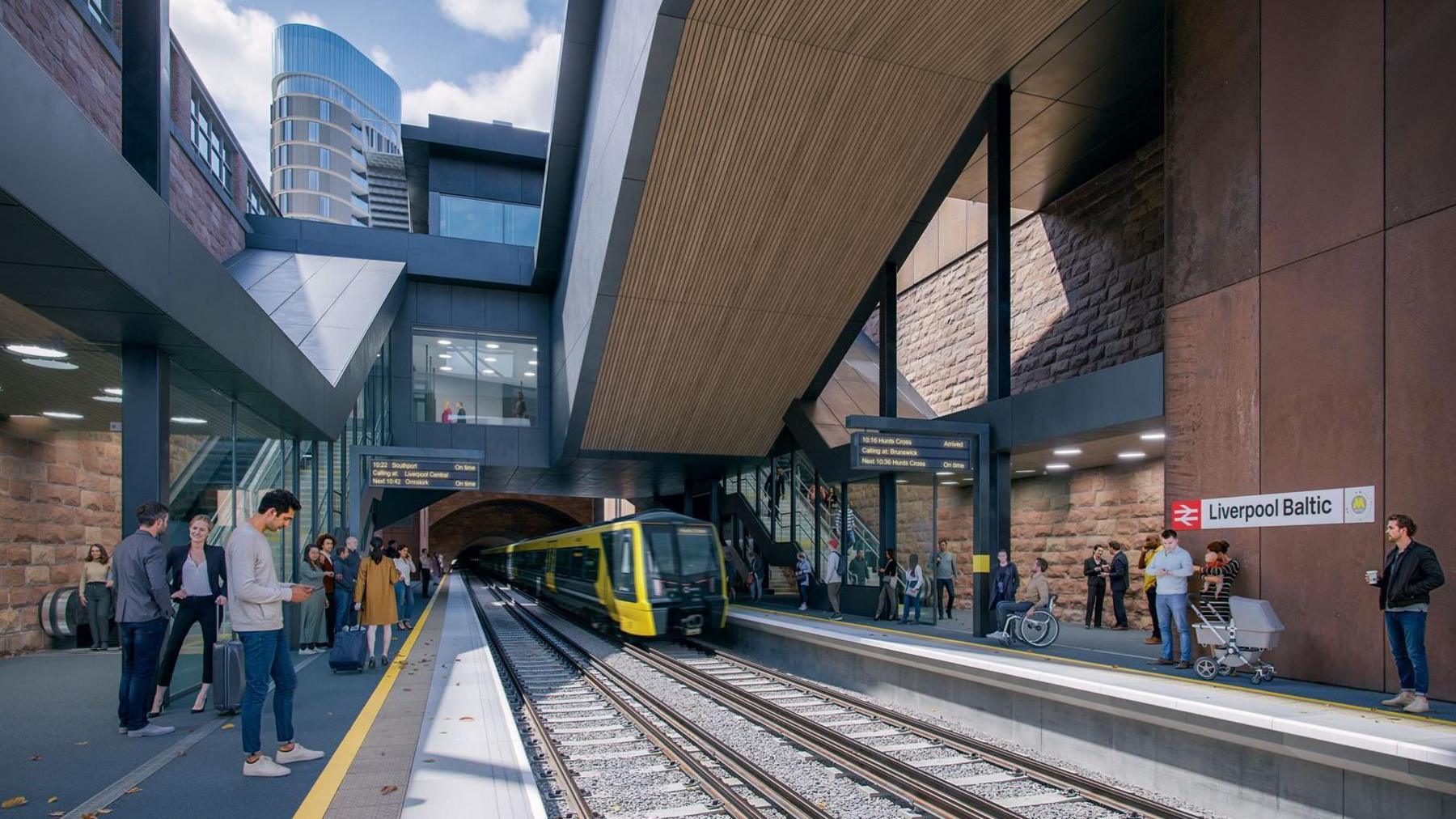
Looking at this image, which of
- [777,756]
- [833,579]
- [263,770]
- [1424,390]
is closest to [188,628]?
[263,770]

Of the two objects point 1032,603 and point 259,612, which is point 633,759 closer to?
point 259,612

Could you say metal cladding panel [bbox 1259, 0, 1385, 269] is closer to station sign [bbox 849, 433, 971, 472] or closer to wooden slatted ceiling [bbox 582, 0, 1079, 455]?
Result: wooden slatted ceiling [bbox 582, 0, 1079, 455]

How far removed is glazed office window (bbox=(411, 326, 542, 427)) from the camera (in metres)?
24.2

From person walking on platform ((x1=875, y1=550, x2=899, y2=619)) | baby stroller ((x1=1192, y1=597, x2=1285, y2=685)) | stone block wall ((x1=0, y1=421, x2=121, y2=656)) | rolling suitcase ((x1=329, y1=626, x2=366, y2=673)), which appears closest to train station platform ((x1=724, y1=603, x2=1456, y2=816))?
baby stroller ((x1=1192, y1=597, x2=1285, y2=685))

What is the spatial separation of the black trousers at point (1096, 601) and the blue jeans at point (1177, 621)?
5478 millimetres

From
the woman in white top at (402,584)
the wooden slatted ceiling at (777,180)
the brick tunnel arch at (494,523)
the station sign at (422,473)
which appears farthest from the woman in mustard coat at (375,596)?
the brick tunnel arch at (494,523)

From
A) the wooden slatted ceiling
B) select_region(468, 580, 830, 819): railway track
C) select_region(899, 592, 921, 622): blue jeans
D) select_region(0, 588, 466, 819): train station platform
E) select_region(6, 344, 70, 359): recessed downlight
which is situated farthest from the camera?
select_region(899, 592, 921, 622): blue jeans

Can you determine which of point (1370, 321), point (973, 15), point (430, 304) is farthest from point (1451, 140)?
point (430, 304)

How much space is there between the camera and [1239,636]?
7863 millimetres

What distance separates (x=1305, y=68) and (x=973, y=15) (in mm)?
4238

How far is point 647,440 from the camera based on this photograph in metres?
20.1

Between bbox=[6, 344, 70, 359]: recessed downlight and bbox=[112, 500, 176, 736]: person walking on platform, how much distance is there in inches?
90.7

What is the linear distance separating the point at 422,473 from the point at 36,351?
29.2ft

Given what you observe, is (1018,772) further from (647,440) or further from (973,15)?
(647,440)
